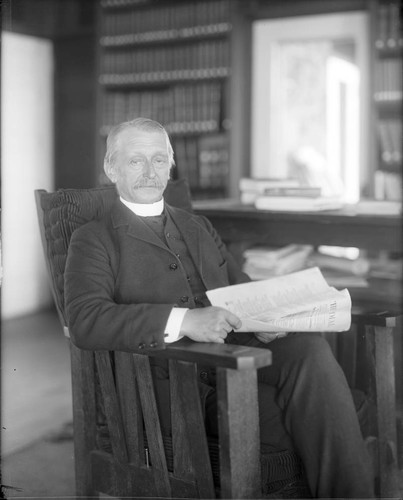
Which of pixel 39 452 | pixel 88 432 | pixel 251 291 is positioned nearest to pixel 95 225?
pixel 251 291

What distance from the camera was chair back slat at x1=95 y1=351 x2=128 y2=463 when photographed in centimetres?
179

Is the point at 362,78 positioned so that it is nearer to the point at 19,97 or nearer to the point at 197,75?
the point at 197,75

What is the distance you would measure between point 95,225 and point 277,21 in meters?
3.44

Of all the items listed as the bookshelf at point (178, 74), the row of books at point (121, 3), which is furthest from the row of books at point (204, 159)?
the row of books at point (121, 3)


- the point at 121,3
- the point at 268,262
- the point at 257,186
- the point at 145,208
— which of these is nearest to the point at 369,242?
the point at 268,262

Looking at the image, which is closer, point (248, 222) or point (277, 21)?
point (248, 222)

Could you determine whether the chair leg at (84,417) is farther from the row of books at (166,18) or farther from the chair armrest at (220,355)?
the row of books at (166,18)

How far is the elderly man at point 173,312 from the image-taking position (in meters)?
1.60

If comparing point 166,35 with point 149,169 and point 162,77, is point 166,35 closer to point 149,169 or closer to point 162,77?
point 162,77

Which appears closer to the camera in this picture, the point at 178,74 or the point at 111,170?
the point at 111,170

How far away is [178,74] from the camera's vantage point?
5.11m

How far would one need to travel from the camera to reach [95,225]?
1849 mm

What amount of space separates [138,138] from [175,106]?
337cm

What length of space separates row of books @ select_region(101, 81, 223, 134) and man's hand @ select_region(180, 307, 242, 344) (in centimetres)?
351
